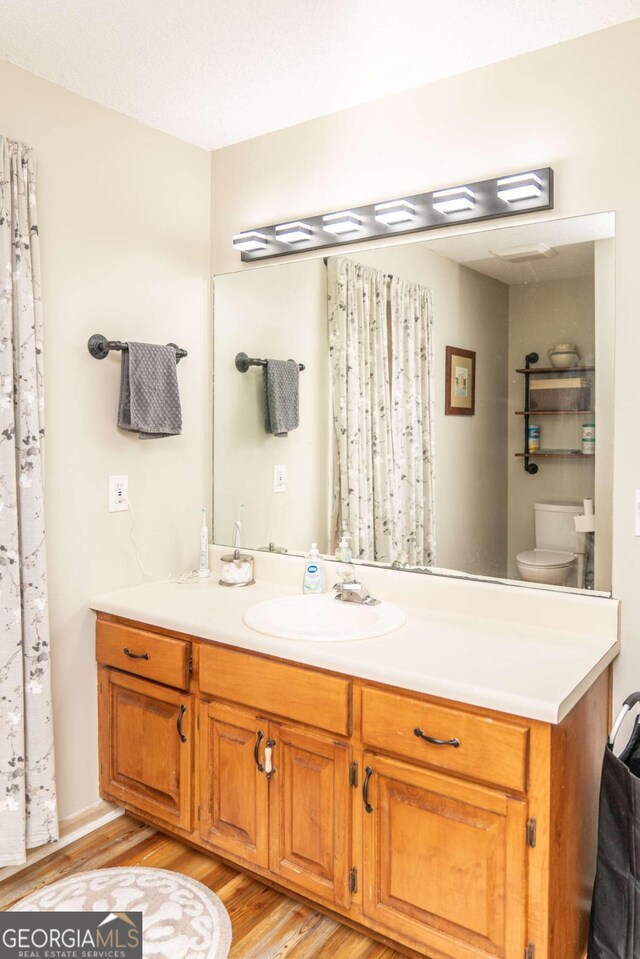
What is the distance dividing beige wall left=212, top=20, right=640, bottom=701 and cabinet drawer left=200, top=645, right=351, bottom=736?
2.55 feet

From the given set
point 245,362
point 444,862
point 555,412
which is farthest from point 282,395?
point 444,862

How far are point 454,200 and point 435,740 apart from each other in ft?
5.03

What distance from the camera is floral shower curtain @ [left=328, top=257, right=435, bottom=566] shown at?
2.22 meters

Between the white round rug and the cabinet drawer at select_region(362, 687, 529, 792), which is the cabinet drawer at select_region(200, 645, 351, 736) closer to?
the cabinet drawer at select_region(362, 687, 529, 792)

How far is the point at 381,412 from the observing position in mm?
2314

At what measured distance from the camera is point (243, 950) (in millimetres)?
1809

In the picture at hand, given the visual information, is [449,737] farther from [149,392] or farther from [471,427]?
[149,392]

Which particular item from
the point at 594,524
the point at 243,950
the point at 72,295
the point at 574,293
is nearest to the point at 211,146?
the point at 72,295

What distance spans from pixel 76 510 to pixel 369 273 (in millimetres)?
1269

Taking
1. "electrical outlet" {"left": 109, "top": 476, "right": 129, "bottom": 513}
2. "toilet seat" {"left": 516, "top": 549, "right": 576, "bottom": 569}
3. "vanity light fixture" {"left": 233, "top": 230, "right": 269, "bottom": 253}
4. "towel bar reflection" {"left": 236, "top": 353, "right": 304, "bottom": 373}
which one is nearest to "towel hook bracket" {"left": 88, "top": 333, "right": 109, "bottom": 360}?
"electrical outlet" {"left": 109, "top": 476, "right": 129, "bottom": 513}

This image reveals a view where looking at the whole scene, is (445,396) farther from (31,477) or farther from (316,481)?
(31,477)

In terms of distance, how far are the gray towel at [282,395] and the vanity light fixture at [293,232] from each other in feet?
1.41

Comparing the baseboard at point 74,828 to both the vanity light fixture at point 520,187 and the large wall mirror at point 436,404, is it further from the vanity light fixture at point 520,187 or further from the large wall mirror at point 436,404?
the vanity light fixture at point 520,187

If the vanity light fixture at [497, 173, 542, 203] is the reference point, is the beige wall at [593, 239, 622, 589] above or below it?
below
